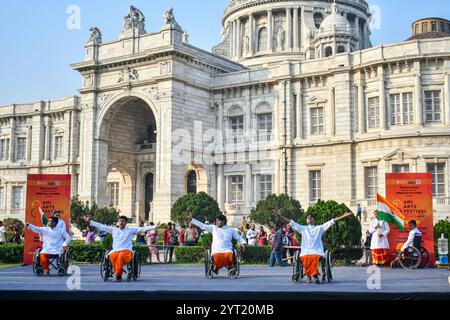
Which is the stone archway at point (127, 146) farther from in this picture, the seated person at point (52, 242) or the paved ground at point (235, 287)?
the seated person at point (52, 242)

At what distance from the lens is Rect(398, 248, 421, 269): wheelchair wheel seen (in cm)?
1719

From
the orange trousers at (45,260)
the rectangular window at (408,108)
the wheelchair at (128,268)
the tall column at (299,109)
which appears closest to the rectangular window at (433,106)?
the rectangular window at (408,108)

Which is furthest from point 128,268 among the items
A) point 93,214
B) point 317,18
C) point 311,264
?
point 317,18

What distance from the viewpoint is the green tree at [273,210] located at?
98.9 ft

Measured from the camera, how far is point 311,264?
1293 cm

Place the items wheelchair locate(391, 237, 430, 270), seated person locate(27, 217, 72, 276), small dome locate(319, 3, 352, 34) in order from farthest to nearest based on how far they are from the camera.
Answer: small dome locate(319, 3, 352, 34) < wheelchair locate(391, 237, 430, 270) < seated person locate(27, 217, 72, 276)

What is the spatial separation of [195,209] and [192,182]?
10.2m

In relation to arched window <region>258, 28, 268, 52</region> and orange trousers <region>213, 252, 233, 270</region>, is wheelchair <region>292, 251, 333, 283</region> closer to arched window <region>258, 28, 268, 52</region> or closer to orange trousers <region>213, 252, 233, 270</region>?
orange trousers <region>213, 252, 233, 270</region>

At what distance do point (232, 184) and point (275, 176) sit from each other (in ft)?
11.3

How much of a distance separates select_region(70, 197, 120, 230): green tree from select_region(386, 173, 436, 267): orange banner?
64.7 feet

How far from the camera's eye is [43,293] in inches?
359

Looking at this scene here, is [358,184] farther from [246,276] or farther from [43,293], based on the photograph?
[43,293]

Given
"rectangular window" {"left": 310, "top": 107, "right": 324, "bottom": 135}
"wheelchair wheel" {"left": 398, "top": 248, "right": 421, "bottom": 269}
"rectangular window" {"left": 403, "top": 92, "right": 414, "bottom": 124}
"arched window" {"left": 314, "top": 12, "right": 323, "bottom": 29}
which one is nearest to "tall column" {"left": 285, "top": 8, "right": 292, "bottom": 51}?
"arched window" {"left": 314, "top": 12, "right": 323, "bottom": 29}
